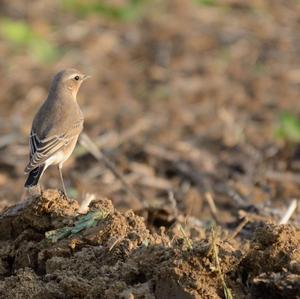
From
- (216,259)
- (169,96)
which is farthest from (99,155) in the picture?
(169,96)

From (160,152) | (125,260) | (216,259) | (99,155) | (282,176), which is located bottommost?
(160,152)

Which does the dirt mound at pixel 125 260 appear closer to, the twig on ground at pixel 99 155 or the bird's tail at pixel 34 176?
the bird's tail at pixel 34 176

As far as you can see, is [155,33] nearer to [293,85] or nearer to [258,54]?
[258,54]

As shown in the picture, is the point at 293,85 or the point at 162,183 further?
the point at 293,85

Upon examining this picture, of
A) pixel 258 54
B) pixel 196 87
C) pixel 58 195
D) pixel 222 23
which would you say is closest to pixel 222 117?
pixel 196 87

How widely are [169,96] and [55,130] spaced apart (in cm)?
605

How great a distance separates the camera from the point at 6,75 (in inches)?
607

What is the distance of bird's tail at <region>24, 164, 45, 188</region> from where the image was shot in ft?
26.6

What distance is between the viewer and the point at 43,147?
28.4 feet

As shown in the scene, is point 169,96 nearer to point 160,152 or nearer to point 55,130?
point 160,152

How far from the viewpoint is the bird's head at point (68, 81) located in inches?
374

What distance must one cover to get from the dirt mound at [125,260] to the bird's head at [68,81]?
9.36 ft

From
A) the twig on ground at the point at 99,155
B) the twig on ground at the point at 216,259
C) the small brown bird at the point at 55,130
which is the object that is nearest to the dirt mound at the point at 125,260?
the twig on ground at the point at 216,259

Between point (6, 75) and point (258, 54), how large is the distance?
4.29 m
